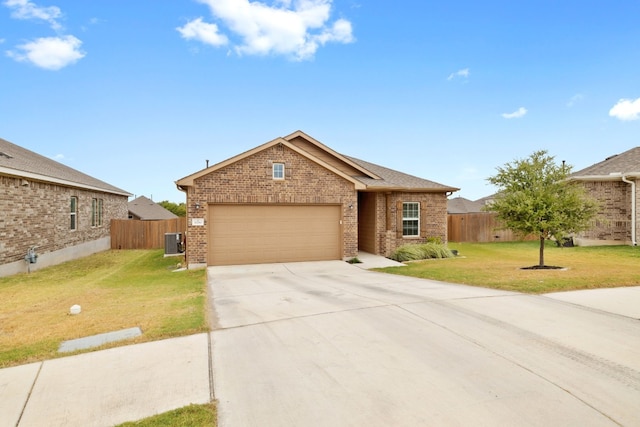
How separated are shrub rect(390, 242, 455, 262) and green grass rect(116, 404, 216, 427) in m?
12.1

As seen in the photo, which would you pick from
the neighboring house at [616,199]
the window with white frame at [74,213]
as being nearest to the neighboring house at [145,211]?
the window with white frame at [74,213]

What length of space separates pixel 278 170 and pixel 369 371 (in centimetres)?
1023

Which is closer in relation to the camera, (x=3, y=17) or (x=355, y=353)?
(x=355, y=353)

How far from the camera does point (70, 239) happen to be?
1658 cm

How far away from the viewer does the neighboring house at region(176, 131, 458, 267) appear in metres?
12.5

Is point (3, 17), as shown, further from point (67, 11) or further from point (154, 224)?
point (154, 224)

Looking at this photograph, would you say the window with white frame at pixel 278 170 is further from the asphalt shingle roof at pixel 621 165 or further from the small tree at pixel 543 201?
the asphalt shingle roof at pixel 621 165

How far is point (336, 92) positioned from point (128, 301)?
18183 mm

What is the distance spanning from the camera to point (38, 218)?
538 inches

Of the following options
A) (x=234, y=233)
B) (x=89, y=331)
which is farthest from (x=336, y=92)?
(x=89, y=331)

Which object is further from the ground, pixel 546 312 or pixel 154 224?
pixel 154 224

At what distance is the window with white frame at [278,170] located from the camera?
521 inches

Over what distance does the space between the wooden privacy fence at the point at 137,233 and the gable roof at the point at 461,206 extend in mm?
24854

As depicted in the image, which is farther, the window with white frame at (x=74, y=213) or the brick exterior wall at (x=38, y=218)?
the window with white frame at (x=74, y=213)
